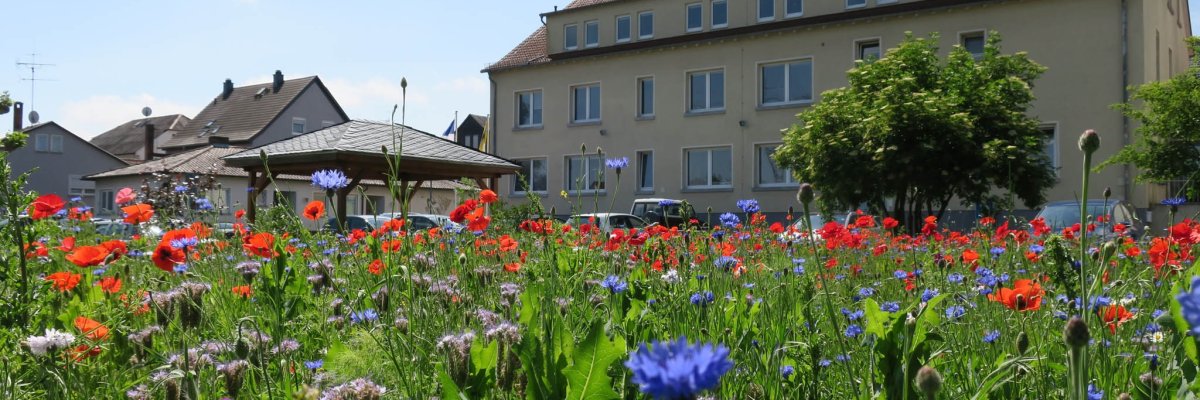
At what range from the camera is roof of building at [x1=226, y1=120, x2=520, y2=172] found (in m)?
13.5

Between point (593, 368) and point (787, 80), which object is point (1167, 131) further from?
point (593, 368)

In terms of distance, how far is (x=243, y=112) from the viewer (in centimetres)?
4766

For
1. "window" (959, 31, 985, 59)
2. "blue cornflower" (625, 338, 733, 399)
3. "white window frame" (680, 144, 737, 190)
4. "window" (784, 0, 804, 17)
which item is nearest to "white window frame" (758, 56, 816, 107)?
"window" (784, 0, 804, 17)

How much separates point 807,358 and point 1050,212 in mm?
14372

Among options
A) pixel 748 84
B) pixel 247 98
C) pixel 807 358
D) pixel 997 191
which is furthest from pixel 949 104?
pixel 247 98

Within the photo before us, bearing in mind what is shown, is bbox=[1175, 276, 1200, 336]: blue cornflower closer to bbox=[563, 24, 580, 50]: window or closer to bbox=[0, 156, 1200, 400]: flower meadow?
bbox=[0, 156, 1200, 400]: flower meadow

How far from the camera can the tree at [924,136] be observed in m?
14.6

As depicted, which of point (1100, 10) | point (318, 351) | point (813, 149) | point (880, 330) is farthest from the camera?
point (1100, 10)

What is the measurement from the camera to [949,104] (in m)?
14.7

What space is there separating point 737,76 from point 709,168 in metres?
2.75

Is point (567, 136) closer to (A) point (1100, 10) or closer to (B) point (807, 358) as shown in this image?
(A) point (1100, 10)

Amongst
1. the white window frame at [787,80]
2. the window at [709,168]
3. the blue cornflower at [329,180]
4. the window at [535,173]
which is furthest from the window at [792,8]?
the blue cornflower at [329,180]

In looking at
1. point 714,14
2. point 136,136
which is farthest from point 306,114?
point 714,14

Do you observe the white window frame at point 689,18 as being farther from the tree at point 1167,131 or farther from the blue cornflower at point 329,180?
the blue cornflower at point 329,180
